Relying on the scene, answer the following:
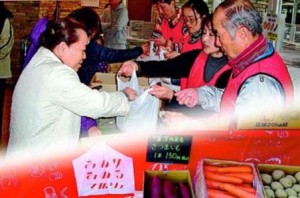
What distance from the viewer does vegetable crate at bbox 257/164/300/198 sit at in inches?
72.6

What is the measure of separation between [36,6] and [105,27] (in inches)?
57.2

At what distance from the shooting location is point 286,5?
14.8ft

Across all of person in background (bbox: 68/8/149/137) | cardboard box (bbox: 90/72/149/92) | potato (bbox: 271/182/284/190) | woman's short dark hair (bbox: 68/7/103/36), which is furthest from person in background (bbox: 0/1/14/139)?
potato (bbox: 271/182/284/190)

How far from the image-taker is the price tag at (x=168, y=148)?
1812 millimetres

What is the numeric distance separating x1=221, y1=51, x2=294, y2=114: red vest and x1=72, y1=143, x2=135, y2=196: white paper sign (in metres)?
0.45

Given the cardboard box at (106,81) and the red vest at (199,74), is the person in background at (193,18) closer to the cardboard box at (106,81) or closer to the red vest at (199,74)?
the cardboard box at (106,81)

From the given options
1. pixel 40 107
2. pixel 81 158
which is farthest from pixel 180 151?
pixel 40 107

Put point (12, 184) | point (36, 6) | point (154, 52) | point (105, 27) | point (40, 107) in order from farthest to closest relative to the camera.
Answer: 1. point (36, 6)
2. point (105, 27)
3. point (154, 52)
4. point (40, 107)
5. point (12, 184)

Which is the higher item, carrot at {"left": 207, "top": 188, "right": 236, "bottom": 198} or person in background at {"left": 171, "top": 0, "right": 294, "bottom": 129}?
person in background at {"left": 171, "top": 0, "right": 294, "bottom": 129}

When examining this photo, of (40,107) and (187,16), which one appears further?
(187,16)

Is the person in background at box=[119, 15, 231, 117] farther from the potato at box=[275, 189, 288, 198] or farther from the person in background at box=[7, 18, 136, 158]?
the potato at box=[275, 189, 288, 198]

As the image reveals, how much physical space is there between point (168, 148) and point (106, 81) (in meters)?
1.39

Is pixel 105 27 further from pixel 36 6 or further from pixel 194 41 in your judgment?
pixel 194 41

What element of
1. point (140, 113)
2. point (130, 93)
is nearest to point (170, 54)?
point (140, 113)
